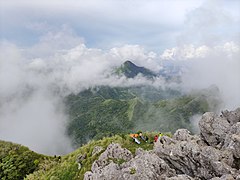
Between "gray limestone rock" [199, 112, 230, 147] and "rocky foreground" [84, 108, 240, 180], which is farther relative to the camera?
"gray limestone rock" [199, 112, 230, 147]

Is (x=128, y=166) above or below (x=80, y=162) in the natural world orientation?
below

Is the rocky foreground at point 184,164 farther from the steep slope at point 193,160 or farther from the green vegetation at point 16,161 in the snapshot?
the green vegetation at point 16,161

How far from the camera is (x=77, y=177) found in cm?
3291

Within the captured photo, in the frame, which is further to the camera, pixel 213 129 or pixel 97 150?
pixel 97 150

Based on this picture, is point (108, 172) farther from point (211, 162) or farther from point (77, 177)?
point (77, 177)

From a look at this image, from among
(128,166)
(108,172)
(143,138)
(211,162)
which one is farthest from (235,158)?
(143,138)

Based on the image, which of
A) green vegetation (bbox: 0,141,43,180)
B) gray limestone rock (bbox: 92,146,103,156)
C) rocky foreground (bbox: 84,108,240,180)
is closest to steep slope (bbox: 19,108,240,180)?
rocky foreground (bbox: 84,108,240,180)

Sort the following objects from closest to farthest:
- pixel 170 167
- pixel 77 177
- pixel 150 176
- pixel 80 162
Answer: pixel 150 176, pixel 170 167, pixel 77 177, pixel 80 162

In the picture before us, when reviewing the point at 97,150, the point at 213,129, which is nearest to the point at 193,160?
the point at 213,129

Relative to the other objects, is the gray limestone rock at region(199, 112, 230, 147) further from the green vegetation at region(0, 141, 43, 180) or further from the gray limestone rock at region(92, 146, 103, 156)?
the green vegetation at region(0, 141, 43, 180)

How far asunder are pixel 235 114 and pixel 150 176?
600 inches

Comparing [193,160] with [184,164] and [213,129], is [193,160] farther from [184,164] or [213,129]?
[213,129]

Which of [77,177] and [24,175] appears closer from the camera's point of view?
[77,177]

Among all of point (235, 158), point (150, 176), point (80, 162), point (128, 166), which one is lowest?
point (235, 158)
